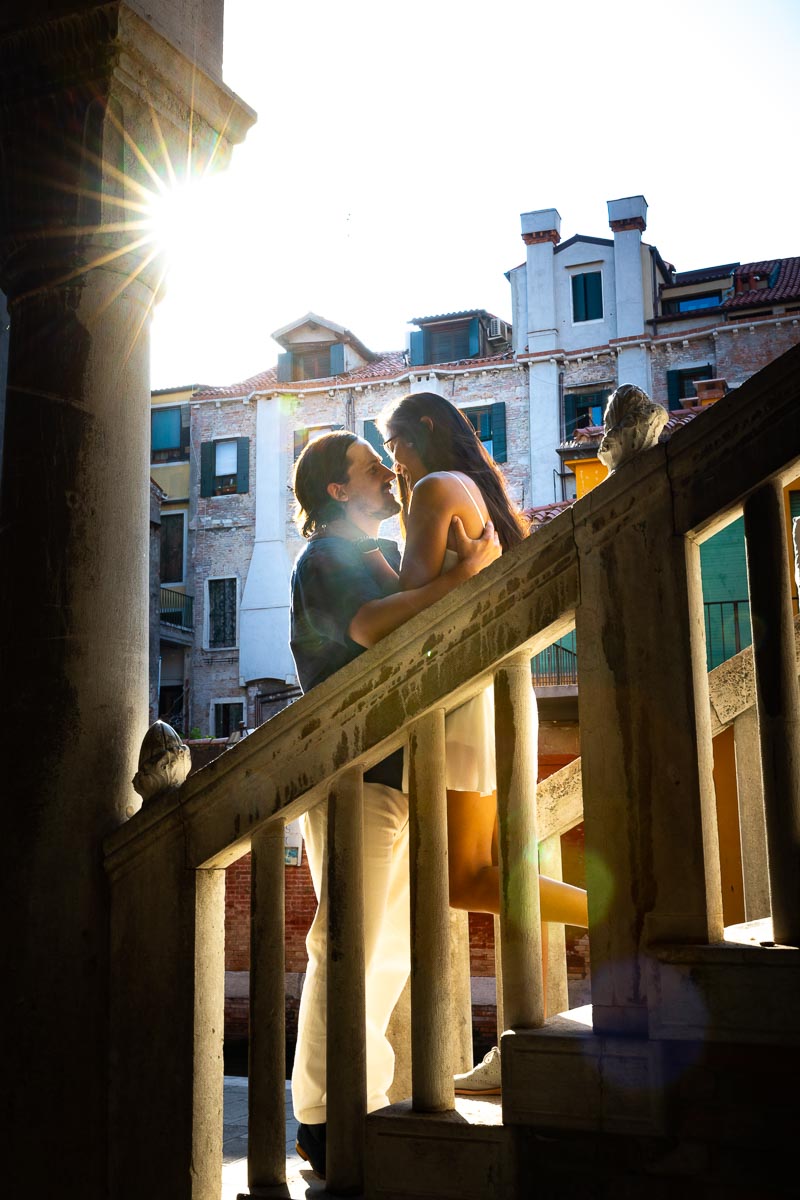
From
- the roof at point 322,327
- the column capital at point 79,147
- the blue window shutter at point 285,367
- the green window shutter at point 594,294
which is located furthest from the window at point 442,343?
the column capital at point 79,147

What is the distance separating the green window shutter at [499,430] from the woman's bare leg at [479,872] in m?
24.4

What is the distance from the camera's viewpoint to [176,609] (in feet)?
96.1

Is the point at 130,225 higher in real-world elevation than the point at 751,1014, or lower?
higher

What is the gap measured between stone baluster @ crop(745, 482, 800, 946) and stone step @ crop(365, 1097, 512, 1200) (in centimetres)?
67

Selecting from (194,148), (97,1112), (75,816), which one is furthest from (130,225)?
(97,1112)

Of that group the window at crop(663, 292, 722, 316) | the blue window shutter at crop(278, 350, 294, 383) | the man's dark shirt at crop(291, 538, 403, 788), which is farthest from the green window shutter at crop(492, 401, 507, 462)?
the man's dark shirt at crop(291, 538, 403, 788)

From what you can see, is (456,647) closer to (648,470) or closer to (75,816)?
(648,470)

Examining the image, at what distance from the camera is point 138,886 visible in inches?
101

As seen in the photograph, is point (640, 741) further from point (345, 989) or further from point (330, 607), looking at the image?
point (330, 607)

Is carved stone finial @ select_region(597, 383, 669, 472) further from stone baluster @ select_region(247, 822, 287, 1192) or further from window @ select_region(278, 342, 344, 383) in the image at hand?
window @ select_region(278, 342, 344, 383)

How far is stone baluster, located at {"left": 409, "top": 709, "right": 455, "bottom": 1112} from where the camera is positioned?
2.18 metres

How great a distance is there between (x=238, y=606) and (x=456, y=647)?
1062 inches

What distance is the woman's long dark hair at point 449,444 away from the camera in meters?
2.86

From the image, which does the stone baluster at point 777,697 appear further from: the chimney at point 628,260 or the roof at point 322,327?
the roof at point 322,327
